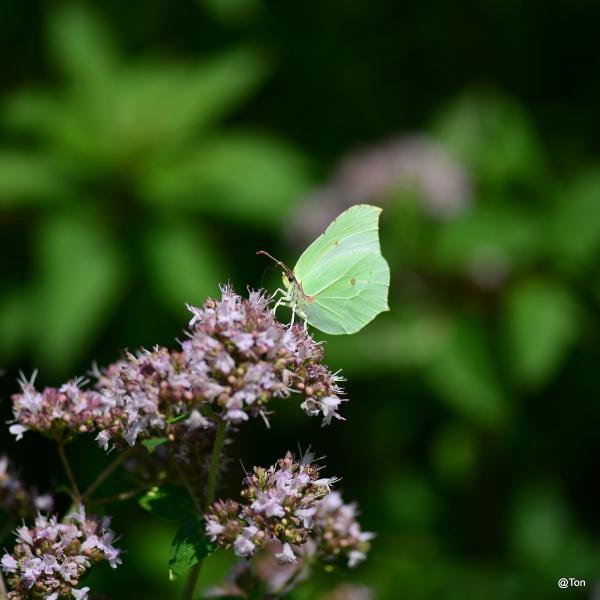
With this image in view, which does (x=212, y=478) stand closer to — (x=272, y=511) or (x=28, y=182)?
(x=272, y=511)

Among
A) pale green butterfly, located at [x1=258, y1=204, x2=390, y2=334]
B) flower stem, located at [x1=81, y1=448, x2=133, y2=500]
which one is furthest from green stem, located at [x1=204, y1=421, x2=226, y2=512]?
pale green butterfly, located at [x1=258, y1=204, x2=390, y2=334]

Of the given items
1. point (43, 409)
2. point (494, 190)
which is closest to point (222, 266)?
point (494, 190)

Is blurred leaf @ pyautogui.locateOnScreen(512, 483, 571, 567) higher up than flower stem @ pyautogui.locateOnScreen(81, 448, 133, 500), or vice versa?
blurred leaf @ pyautogui.locateOnScreen(512, 483, 571, 567)

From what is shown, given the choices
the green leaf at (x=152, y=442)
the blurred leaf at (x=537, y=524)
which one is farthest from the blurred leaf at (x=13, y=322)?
the green leaf at (x=152, y=442)

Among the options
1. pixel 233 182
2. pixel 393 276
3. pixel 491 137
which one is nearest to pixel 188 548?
pixel 393 276

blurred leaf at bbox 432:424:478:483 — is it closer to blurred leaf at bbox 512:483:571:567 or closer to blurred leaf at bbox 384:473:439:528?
blurred leaf at bbox 384:473:439:528
